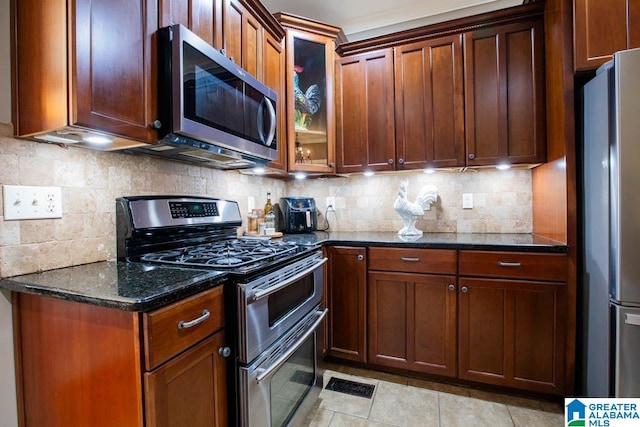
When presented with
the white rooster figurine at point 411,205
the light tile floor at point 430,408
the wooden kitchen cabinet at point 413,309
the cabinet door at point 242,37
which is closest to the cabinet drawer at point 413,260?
the wooden kitchen cabinet at point 413,309

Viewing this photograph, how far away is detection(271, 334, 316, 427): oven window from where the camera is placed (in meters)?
1.31

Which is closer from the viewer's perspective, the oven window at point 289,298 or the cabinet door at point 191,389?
the cabinet door at point 191,389

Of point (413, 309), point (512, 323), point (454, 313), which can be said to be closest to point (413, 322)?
point (413, 309)

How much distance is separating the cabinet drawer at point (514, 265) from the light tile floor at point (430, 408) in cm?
73

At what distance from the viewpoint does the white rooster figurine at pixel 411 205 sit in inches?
84.8

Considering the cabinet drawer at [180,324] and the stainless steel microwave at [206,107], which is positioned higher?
the stainless steel microwave at [206,107]

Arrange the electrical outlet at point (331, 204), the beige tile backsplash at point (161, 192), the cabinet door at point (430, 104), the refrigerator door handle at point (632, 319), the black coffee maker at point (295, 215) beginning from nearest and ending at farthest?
the beige tile backsplash at point (161, 192) → the refrigerator door handle at point (632, 319) → the cabinet door at point (430, 104) → the black coffee maker at point (295, 215) → the electrical outlet at point (331, 204)

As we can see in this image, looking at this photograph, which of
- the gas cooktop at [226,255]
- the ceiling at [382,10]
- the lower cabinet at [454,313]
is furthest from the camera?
the ceiling at [382,10]

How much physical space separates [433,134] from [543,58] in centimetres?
78

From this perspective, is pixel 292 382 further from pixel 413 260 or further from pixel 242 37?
pixel 242 37

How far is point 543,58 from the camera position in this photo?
1.93 m

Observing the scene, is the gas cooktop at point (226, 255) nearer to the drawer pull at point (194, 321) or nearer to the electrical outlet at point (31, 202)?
the drawer pull at point (194, 321)

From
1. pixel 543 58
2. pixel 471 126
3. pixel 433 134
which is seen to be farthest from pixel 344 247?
pixel 543 58

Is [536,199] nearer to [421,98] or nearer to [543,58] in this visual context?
[543,58]
